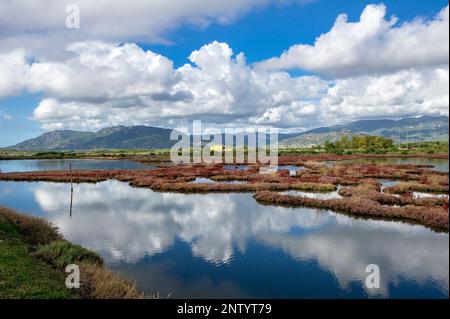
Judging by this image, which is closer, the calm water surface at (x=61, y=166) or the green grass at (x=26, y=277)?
the green grass at (x=26, y=277)

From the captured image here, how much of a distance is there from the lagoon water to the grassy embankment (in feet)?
6.52

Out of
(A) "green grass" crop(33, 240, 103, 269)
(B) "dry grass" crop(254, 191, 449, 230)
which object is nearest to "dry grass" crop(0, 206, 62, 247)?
(A) "green grass" crop(33, 240, 103, 269)

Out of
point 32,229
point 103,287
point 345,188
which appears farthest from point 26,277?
point 345,188

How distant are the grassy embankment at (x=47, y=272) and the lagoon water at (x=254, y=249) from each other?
199 centimetres

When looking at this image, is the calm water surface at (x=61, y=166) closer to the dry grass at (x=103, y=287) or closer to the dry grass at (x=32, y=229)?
the dry grass at (x=32, y=229)

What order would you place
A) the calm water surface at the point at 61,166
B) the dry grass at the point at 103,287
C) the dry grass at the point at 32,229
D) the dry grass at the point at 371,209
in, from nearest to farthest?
1. the dry grass at the point at 103,287
2. the dry grass at the point at 32,229
3. the dry grass at the point at 371,209
4. the calm water surface at the point at 61,166

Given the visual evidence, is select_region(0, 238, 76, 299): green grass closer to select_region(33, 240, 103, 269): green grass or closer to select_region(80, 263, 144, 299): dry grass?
select_region(33, 240, 103, 269): green grass

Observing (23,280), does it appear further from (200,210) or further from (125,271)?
(200,210)

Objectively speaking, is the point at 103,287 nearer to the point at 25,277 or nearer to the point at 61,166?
the point at 25,277

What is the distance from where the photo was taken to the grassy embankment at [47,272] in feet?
39.5

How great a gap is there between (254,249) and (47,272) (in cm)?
1107

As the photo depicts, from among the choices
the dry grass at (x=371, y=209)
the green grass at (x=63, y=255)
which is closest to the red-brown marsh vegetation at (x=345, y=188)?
the dry grass at (x=371, y=209)

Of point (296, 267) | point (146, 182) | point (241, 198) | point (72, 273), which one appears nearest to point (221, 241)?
point (296, 267)

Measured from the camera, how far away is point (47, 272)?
14133 millimetres
